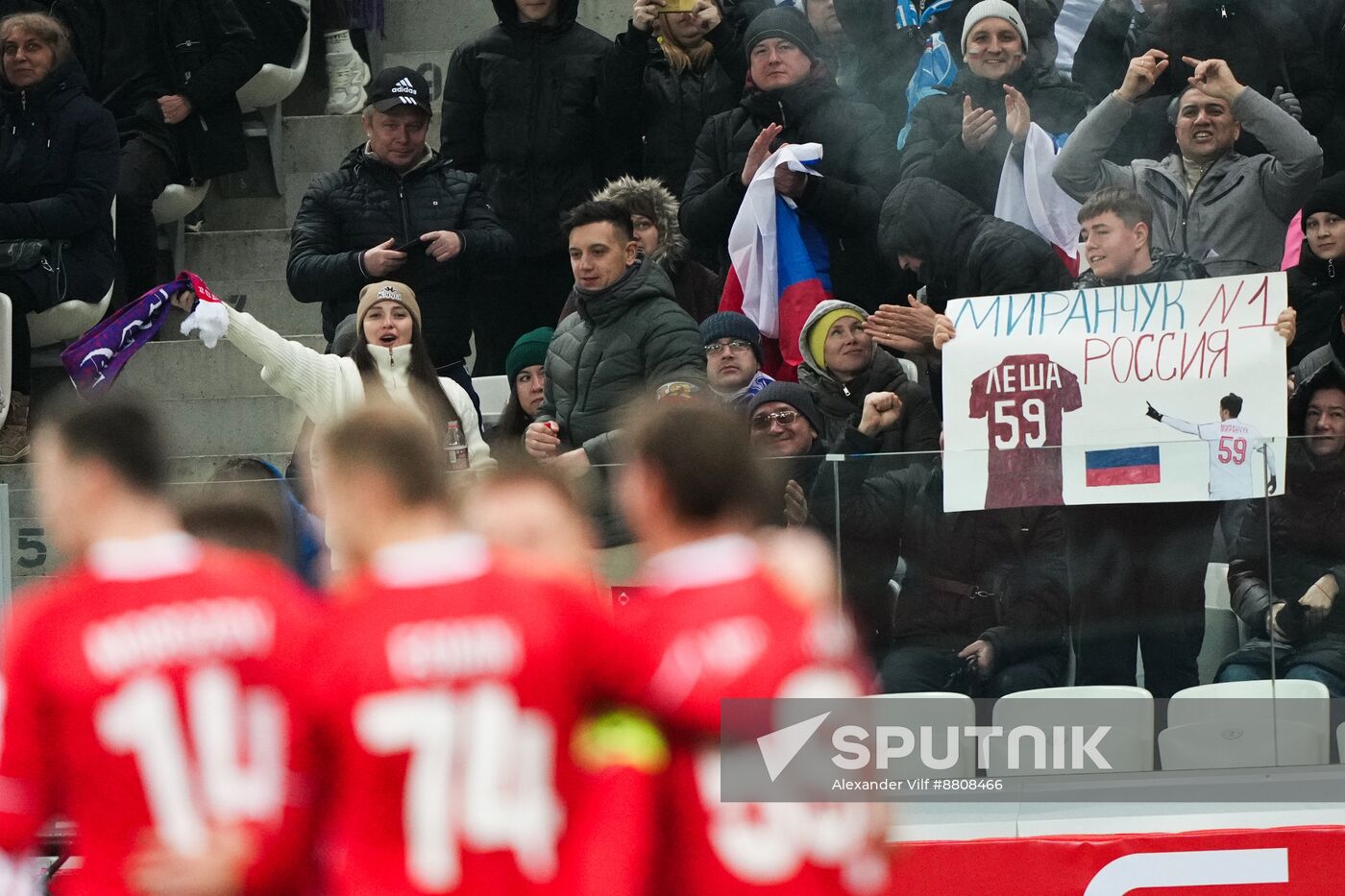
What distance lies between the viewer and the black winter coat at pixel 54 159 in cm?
838

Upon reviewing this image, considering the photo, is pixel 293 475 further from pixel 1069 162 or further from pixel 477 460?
pixel 1069 162

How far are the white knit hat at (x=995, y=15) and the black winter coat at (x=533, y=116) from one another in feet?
6.38

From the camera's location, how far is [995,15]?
736 centimetres

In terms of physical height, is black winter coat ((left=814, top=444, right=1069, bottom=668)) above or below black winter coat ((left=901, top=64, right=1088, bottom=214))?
below

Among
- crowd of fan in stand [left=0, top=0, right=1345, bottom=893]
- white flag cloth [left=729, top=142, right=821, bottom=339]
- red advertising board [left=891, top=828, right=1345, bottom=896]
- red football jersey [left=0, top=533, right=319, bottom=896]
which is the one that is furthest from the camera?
white flag cloth [left=729, top=142, right=821, bottom=339]

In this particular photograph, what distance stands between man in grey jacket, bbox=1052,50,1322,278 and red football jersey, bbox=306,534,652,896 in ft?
13.3

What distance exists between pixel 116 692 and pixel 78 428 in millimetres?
545

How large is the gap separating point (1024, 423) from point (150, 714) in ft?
11.0

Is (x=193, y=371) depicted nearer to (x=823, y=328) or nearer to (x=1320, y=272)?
(x=823, y=328)

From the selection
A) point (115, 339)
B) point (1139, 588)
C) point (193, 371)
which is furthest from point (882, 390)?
point (193, 371)

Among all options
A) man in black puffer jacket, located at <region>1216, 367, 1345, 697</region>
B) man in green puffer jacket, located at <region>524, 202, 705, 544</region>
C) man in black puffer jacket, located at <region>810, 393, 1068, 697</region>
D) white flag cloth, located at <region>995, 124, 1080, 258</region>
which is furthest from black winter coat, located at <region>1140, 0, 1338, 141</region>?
man in black puffer jacket, located at <region>810, 393, 1068, 697</region>

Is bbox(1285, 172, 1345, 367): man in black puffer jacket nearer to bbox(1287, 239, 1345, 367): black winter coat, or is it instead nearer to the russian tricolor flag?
bbox(1287, 239, 1345, 367): black winter coat

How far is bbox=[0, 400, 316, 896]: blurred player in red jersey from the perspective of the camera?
3674 millimetres

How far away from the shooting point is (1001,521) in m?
6.01
